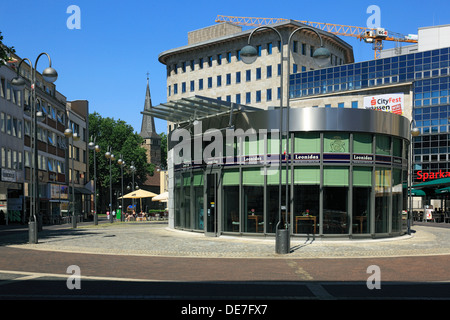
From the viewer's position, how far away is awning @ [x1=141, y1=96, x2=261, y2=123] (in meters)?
23.8

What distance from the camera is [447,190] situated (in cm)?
4078

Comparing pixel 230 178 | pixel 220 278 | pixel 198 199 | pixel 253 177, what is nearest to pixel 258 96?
pixel 198 199

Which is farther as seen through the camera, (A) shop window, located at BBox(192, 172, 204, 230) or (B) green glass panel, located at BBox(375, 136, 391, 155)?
(A) shop window, located at BBox(192, 172, 204, 230)

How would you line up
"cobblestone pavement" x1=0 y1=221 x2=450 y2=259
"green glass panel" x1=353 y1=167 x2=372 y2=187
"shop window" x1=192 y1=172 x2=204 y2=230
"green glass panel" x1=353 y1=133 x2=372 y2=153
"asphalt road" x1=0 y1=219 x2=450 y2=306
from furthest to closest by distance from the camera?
"shop window" x1=192 y1=172 x2=204 y2=230
"green glass panel" x1=353 y1=133 x2=372 y2=153
"green glass panel" x1=353 y1=167 x2=372 y2=187
"cobblestone pavement" x1=0 y1=221 x2=450 y2=259
"asphalt road" x1=0 y1=219 x2=450 y2=306

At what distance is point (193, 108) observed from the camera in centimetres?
2583

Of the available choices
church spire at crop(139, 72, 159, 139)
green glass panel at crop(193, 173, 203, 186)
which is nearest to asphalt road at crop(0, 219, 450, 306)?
green glass panel at crop(193, 173, 203, 186)

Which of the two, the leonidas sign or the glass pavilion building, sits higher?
the leonidas sign

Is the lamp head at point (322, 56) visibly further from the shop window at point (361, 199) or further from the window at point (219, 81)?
the window at point (219, 81)

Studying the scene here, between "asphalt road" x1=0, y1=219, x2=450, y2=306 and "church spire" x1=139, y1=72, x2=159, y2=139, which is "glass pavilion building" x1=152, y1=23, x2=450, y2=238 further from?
"church spire" x1=139, y1=72, x2=159, y2=139

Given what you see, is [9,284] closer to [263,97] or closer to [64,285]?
[64,285]

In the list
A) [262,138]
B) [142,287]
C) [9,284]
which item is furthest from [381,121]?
[9,284]

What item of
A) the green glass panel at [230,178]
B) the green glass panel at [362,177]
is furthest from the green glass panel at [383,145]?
the green glass panel at [230,178]

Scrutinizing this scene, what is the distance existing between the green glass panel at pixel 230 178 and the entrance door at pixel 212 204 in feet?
1.58
